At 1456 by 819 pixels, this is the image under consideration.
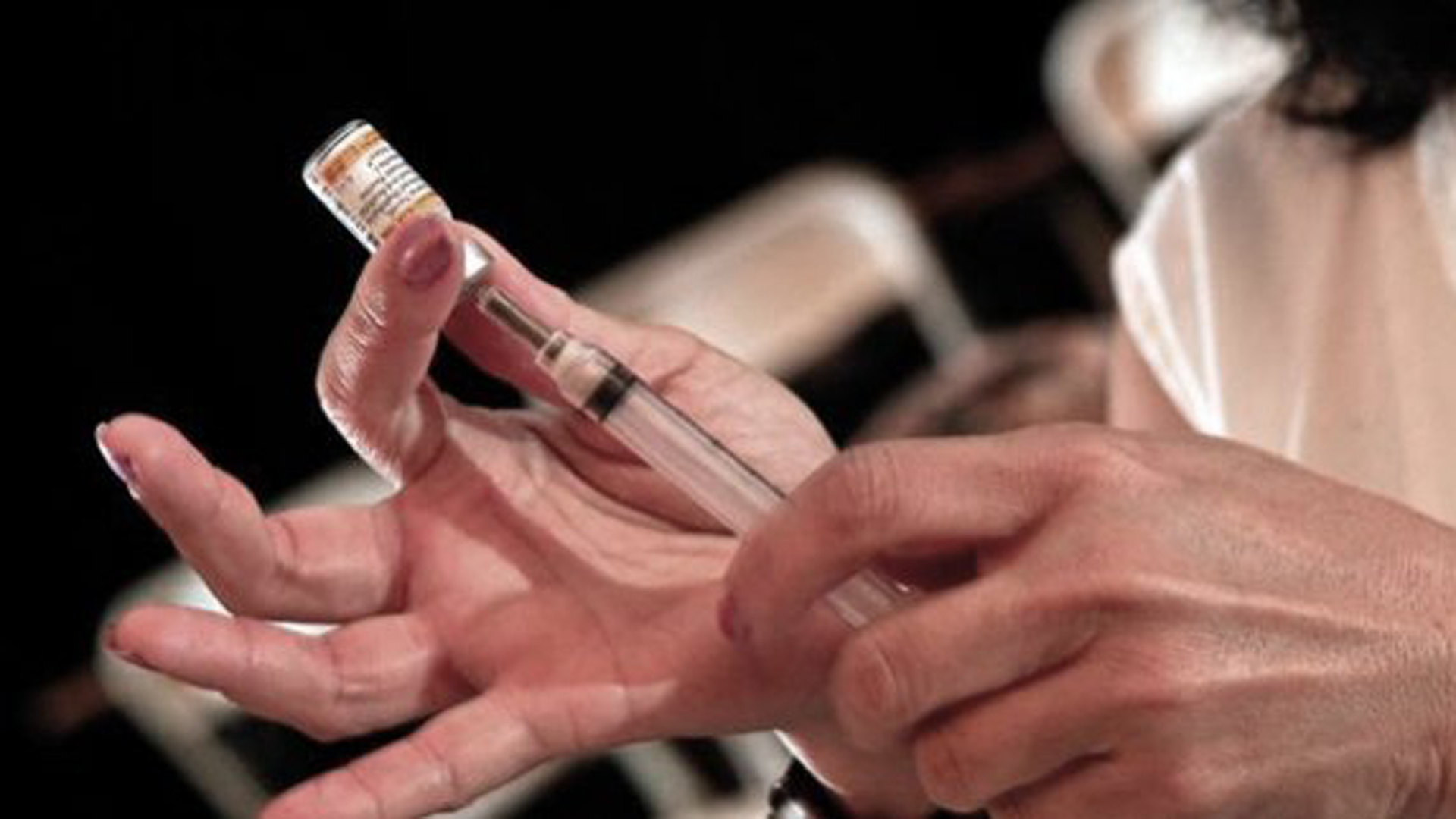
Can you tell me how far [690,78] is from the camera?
11.7 feet

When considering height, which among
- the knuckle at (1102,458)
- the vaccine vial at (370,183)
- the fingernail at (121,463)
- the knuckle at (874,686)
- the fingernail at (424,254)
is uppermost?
the vaccine vial at (370,183)

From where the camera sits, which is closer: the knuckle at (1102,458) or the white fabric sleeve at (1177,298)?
the knuckle at (1102,458)

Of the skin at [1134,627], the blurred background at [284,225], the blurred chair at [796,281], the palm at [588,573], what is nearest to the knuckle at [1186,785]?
the skin at [1134,627]

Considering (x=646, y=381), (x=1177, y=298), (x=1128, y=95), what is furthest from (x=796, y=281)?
(x=646, y=381)

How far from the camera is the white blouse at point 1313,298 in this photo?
1035 millimetres

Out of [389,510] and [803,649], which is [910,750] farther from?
[389,510]

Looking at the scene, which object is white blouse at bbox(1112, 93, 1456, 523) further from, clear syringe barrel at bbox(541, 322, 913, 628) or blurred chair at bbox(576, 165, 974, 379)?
blurred chair at bbox(576, 165, 974, 379)

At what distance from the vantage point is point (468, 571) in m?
0.94

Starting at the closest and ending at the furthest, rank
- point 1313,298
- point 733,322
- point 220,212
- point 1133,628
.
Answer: point 1133,628 < point 1313,298 < point 733,322 < point 220,212

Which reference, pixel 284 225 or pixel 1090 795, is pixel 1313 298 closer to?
pixel 1090 795

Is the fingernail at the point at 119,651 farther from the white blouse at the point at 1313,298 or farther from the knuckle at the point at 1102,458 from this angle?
the white blouse at the point at 1313,298

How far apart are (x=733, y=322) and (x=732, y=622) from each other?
2.05 meters

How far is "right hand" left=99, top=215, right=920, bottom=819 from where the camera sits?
848 mm

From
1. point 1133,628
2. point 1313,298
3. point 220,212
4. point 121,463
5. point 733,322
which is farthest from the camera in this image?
point 220,212
